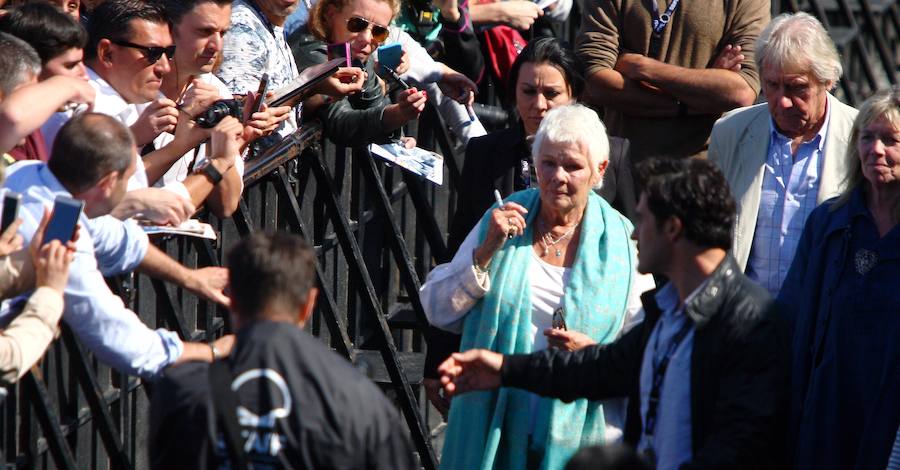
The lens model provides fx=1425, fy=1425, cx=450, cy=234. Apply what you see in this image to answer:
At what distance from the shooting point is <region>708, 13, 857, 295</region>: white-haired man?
5.12 m

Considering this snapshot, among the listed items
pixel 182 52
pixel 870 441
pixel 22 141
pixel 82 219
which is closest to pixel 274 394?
pixel 82 219

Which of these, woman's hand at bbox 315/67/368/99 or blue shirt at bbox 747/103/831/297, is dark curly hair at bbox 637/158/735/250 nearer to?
blue shirt at bbox 747/103/831/297

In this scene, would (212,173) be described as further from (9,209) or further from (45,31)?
(9,209)

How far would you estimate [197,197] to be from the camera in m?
4.61

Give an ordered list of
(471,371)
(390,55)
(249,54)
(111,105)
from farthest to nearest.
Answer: (390,55), (249,54), (111,105), (471,371)

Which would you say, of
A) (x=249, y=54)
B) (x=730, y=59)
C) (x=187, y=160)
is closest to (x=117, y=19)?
(x=187, y=160)

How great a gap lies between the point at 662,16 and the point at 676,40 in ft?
0.44

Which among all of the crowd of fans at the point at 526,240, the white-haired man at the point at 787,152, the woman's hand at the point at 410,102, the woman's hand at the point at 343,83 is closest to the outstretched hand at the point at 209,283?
the crowd of fans at the point at 526,240

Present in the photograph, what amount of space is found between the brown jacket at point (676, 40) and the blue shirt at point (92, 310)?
10.3 feet

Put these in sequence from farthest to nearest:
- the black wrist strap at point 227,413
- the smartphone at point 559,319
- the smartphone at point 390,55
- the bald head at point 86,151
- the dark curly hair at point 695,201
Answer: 1. the smartphone at point 390,55
2. the smartphone at point 559,319
3. the bald head at point 86,151
4. the dark curly hair at point 695,201
5. the black wrist strap at point 227,413

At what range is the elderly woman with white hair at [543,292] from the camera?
4.44m

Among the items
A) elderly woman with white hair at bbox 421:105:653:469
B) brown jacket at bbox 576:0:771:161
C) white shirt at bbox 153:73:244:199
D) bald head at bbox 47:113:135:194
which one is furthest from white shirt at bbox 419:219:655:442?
brown jacket at bbox 576:0:771:161

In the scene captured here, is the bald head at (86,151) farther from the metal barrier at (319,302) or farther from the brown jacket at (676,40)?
the brown jacket at (676,40)

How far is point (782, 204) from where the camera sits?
5164mm
